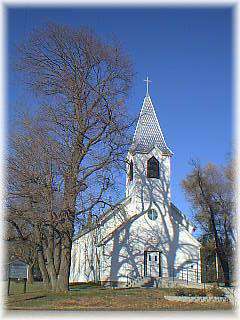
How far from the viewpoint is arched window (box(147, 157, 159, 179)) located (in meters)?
32.7

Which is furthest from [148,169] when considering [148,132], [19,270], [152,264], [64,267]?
[19,270]

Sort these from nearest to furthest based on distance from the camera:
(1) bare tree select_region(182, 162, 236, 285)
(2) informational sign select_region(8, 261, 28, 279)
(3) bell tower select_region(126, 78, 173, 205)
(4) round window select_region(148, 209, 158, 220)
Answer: (4) round window select_region(148, 209, 158, 220)
(3) bell tower select_region(126, 78, 173, 205)
(1) bare tree select_region(182, 162, 236, 285)
(2) informational sign select_region(8, 261, 28, 279)

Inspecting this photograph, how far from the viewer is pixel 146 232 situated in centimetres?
3070

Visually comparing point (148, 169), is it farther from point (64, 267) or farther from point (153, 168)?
point (64, 267)

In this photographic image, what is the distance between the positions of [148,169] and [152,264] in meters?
6.94

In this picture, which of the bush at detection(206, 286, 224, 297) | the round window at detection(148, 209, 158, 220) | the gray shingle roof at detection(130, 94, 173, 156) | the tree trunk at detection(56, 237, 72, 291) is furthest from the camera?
the gray shingle roof at detection(130, 94, 173, 156)

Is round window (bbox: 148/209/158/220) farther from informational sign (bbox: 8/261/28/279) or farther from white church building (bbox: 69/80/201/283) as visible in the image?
informational sign (bbox: 8/261/28/279)

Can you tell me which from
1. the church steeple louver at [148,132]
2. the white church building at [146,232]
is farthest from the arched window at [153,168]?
the church steeple louver at [148,132]

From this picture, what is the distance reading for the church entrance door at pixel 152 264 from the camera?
30.0 m

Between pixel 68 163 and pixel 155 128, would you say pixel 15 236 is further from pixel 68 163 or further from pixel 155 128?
pixel 155 128

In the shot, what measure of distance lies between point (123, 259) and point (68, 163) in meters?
12.0

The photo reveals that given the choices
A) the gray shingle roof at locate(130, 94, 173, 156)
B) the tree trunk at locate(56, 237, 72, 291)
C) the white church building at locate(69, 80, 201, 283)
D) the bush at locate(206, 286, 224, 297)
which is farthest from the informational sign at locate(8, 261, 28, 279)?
the bush at locate(206, 286, 224, 297)

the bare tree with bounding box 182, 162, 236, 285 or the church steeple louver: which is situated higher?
the church steeple louver

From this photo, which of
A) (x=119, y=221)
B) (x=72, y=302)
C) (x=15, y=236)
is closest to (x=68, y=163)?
(x=15, y=236)
